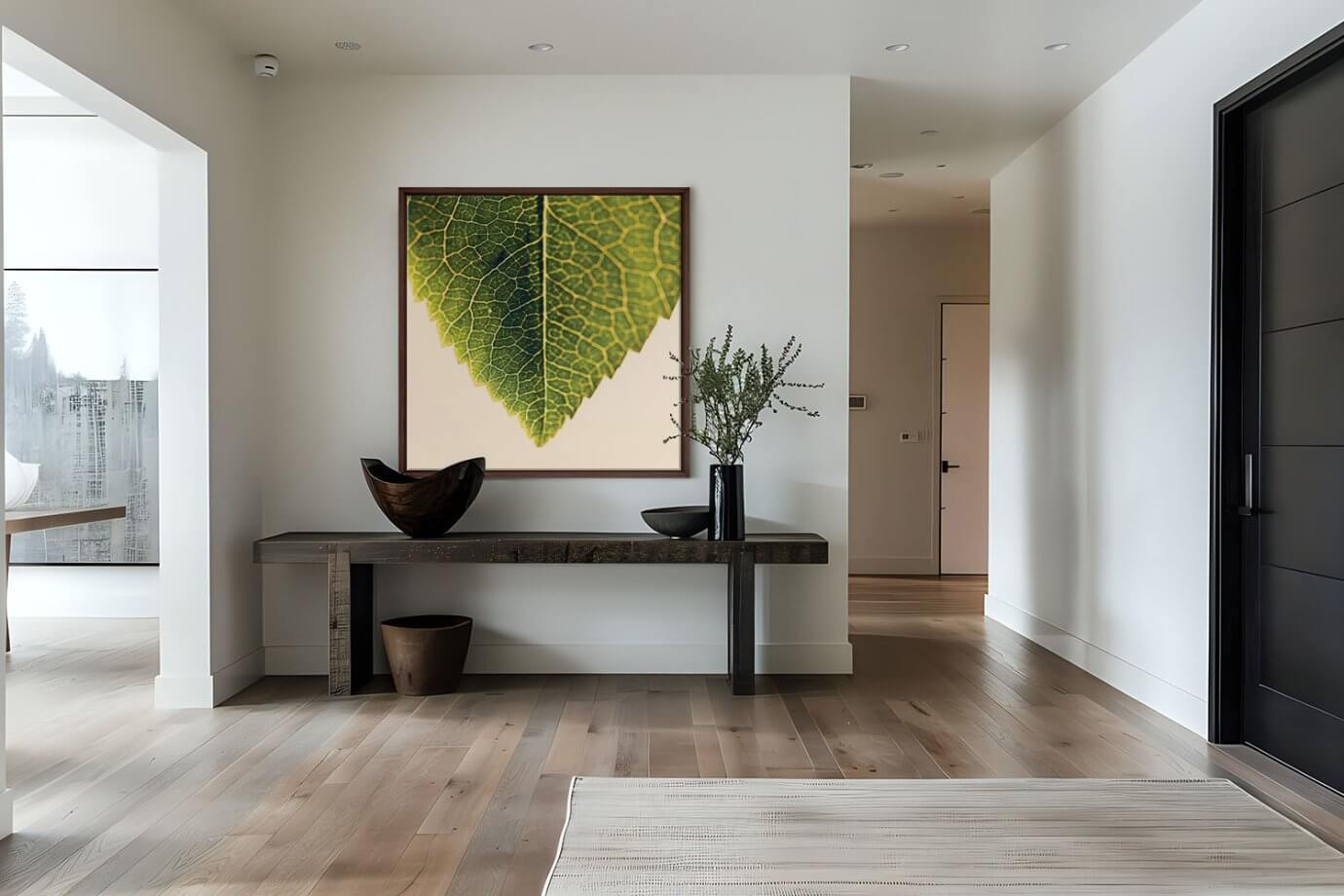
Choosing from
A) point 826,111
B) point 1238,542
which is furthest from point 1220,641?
point 826,111

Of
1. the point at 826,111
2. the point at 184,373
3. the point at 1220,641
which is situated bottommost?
the point at 1220,641

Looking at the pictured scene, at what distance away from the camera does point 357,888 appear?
246cm

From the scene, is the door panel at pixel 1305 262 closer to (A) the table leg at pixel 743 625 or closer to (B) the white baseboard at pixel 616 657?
(A) the table leg at pixel 743 625

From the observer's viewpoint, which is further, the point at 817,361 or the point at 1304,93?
the point at 817,361

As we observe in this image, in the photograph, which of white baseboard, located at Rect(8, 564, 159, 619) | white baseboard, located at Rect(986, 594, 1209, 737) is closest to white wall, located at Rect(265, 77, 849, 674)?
white baseboard, located at Rect(986, 594, 1209, 737)

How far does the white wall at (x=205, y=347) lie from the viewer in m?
4.00

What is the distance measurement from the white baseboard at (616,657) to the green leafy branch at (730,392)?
867 millimetres

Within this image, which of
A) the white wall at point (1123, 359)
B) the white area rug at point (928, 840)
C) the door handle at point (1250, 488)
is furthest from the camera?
the white wall at point (1123, 359)

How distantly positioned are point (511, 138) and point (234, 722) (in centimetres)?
263

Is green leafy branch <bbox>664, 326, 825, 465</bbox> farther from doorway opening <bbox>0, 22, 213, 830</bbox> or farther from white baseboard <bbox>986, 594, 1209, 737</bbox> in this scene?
doorway opening <bbox>0, 22, 213, 830</bbox>

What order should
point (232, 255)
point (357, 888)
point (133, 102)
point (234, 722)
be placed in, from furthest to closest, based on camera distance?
point (232, 255) → point (234, 722) → point (133, 102) → point (357, 888)

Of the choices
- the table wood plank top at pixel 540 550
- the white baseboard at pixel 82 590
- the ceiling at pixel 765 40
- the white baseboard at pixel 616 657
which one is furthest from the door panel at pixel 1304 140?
the white baseboard at pixel 82 590

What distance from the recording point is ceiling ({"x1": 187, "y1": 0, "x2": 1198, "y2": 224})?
396 centimetres

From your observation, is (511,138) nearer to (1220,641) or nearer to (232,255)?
(232,255)
